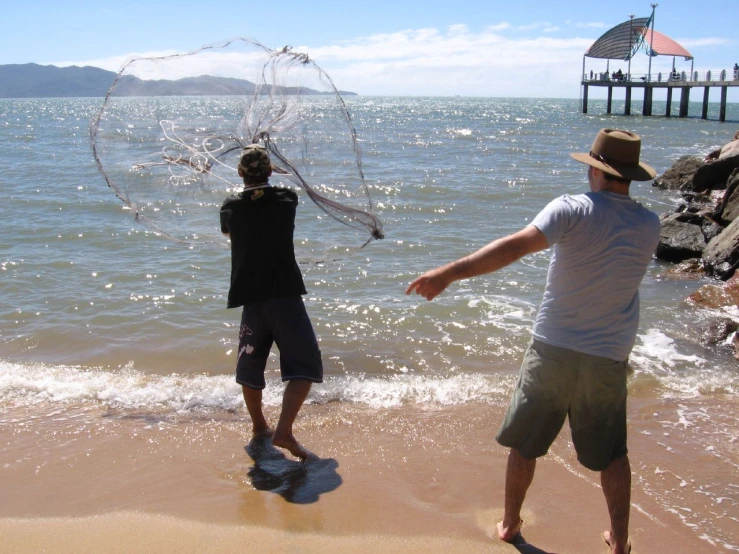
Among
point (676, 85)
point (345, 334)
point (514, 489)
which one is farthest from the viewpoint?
point (676, 85)

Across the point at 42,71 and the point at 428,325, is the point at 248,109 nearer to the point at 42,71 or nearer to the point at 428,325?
the point at 428,325

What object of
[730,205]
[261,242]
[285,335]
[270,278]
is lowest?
[730,205]

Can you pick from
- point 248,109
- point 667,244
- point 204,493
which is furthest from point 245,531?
point 667,244

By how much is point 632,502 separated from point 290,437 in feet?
6.57

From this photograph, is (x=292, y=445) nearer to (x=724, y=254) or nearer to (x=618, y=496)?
(x=618, y=496)

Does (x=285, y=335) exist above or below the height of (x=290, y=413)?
above

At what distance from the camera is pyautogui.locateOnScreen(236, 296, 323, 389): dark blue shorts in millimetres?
4184

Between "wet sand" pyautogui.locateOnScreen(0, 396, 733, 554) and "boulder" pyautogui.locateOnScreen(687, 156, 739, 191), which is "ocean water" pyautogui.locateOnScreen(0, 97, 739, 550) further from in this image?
"boulder" pyautogui.locateOnScreen(687, 156, 739, 191)

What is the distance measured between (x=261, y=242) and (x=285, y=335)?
58 cm

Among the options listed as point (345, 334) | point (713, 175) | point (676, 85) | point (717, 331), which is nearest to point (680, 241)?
point (717, 331)

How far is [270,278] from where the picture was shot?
414 centimetres

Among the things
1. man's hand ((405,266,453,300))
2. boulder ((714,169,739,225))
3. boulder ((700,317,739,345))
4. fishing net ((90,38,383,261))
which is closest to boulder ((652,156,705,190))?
boulder ((714,169,739,225))

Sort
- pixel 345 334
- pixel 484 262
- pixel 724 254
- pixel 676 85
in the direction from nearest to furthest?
pixel 484 262 < pixel 345 334 < pixel 724 254 < pixel 676 85

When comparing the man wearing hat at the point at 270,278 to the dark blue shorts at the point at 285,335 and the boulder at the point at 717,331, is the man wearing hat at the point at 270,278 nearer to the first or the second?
the dark blue shorts at the point at 285,335
